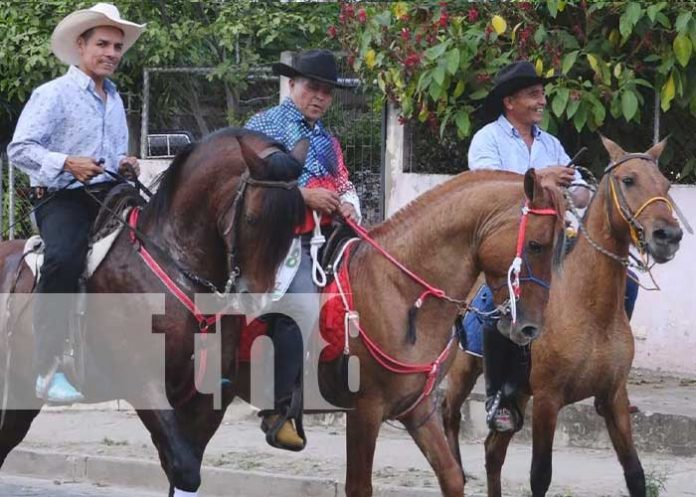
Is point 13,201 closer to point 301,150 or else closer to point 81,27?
point 81,27

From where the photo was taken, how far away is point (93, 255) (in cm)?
719

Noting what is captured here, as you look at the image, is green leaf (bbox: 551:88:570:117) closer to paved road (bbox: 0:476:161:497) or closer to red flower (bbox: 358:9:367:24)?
red flower (bbox: 358:9:367:24)

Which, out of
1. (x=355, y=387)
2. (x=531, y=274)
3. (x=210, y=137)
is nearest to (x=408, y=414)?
(x=355, y=387)

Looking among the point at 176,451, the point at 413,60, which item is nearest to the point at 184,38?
the point at 413,60

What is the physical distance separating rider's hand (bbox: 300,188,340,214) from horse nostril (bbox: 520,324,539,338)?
1.15 meters

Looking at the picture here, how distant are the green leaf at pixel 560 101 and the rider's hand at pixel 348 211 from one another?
3.86 m

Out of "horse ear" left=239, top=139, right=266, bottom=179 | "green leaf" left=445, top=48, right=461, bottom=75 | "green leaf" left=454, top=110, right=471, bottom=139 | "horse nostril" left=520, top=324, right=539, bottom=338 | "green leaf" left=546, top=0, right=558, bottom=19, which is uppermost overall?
"green leaf" left=546, top=0, right=558, bottom=19

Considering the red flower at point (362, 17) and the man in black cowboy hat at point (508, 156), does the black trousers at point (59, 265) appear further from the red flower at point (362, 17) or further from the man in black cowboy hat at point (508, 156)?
the red flower at point (362, 17)

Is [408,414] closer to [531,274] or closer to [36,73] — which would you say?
[531,274]

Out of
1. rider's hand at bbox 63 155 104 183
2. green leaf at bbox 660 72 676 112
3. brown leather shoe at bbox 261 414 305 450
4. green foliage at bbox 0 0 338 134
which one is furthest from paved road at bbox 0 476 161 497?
green leaf at bbox 660 72 676 112

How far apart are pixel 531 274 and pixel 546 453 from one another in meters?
1.46

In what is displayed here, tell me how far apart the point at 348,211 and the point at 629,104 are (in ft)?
14.0

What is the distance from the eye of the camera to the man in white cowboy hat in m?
7.16

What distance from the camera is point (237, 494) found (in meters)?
9.86
